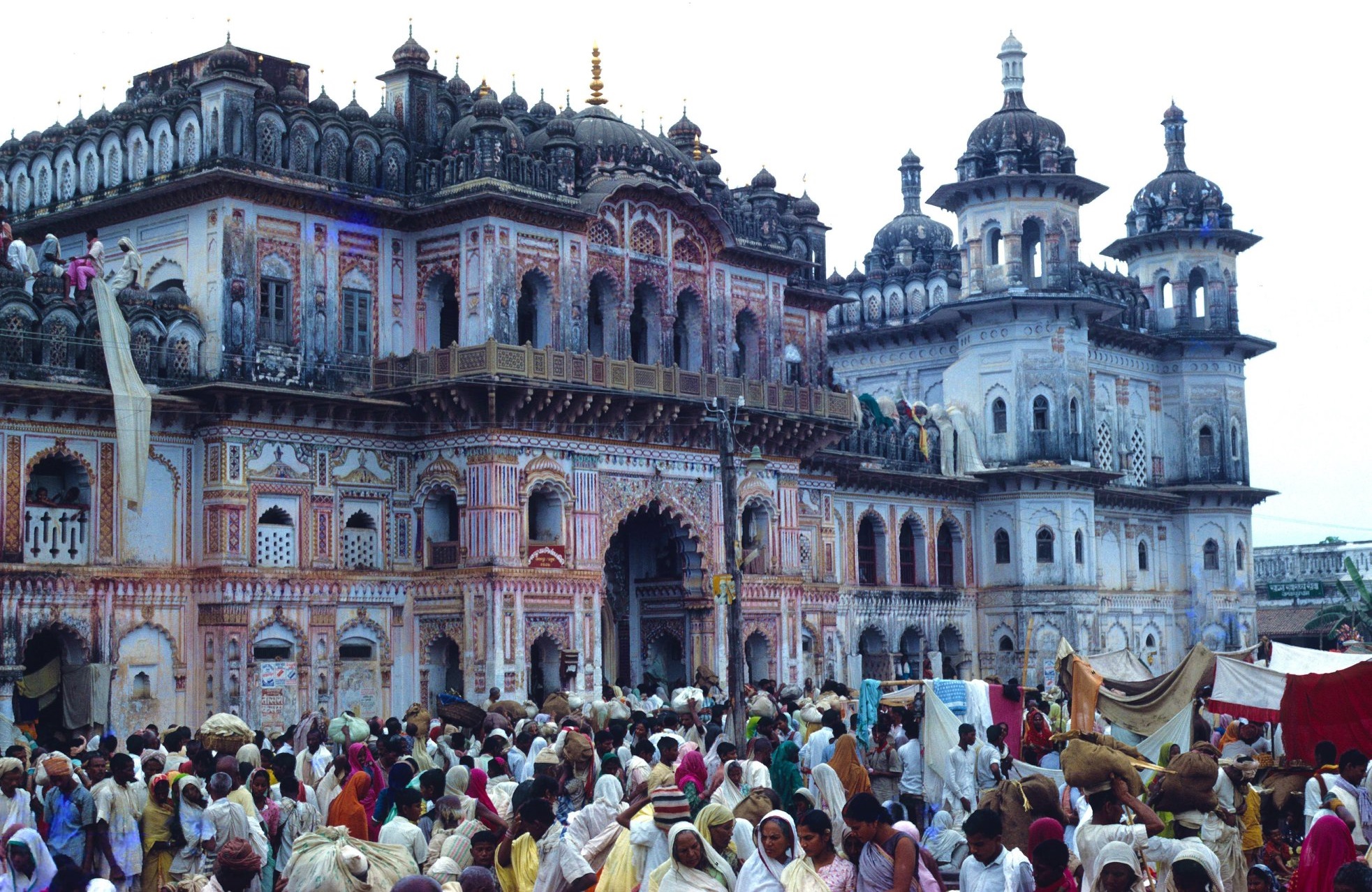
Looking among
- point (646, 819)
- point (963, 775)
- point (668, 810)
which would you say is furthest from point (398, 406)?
point (668, 810)

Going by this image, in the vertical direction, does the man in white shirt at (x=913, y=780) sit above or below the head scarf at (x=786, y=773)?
below

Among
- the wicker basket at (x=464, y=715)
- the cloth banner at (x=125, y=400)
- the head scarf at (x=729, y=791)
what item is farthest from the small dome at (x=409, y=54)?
the head scarf at (x=729, y=791)

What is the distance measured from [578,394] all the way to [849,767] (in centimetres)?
1572

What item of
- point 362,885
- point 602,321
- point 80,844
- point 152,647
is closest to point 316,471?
point 152,647

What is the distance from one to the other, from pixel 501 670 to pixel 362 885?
19.6m

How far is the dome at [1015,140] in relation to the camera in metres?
44.3

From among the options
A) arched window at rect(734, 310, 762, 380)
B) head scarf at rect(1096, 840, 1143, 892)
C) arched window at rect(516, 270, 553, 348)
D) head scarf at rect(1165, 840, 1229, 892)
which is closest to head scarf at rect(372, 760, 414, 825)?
head scarf at rect(1096, 840, 1143, 892)

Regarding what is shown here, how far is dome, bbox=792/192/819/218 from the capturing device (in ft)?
129

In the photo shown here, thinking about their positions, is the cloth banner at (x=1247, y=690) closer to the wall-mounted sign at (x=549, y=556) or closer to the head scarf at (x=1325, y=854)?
the head scarf at (x=1325, y=854)

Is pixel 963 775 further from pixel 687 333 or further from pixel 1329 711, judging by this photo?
pixel 687 333

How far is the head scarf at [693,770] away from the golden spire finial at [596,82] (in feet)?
69.6

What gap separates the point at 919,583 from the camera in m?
43.2

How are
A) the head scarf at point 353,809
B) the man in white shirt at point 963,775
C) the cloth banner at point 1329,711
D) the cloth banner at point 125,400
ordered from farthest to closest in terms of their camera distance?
the cloth banner at point 125,400, the cloth banner at point 1329,711, the man in white shirt at point 963,775, the head scarf at point 353,809

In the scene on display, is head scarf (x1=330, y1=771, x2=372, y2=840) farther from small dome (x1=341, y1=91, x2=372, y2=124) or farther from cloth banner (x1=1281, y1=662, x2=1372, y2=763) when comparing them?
small dome (x1=341, y1=91, x2=372, y2=124)
